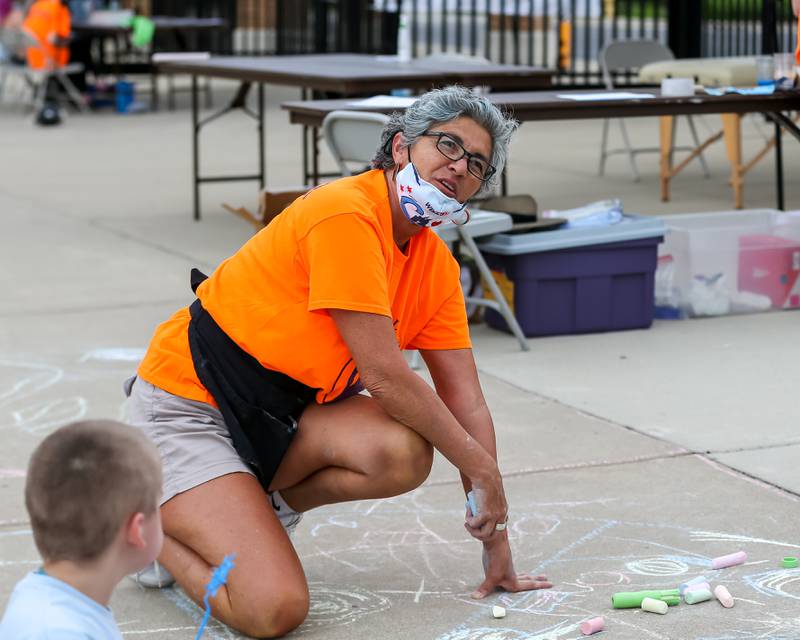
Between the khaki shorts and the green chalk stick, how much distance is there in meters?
0.92

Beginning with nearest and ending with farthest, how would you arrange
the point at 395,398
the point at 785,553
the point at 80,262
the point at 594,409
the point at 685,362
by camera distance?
the point at 395,398 → the point at 785,553 → the point at 594,409 → the point at 685,362 → the point at 80,262

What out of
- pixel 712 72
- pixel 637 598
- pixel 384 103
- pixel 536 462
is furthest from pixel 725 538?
pixel 712 72

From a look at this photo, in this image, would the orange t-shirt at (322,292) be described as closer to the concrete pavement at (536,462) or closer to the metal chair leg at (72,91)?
the concrete pavement at (536,462)

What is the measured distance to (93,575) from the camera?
209cm

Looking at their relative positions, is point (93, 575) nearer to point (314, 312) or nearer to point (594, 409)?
point (314, 312)

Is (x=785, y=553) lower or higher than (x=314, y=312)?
lower

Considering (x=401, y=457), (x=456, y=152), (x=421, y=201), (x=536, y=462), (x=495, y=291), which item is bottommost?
(x=536, y=462)

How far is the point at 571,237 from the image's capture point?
614 cm

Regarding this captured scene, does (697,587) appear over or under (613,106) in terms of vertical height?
under

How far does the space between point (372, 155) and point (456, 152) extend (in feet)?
8.55

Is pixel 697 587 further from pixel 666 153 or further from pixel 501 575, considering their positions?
pixel 666 153

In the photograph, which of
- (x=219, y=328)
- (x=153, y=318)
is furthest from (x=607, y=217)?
(x=219, y=328)

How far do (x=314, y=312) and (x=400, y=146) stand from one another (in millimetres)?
450

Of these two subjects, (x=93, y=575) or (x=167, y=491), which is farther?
(x=167, y=491)
